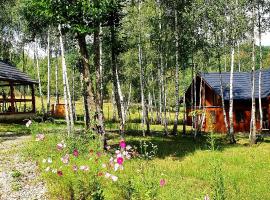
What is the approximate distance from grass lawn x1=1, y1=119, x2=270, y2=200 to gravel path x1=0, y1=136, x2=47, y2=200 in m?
0.32

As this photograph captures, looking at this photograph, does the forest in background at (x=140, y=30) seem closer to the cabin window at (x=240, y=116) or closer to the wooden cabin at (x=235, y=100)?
the wooden cabin at (x=235, y=100)

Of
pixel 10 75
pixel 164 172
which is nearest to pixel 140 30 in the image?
pixel 10 75

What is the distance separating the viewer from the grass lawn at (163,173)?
27.1 feet

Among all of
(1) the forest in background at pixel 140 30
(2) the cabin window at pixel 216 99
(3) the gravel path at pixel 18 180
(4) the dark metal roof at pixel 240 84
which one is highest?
(1) the forest in background at pixel 140 30

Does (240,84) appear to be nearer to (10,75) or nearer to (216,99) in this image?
(216,99)

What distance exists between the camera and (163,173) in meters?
13.5

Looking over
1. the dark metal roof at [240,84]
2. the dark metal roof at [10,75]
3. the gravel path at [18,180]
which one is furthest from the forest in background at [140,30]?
the gravel path at [18,180]

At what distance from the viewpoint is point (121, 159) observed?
23.0ft

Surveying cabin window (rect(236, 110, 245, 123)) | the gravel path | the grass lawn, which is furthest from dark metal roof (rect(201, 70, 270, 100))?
the gravel path

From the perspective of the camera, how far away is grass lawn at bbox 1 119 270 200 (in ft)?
27.1

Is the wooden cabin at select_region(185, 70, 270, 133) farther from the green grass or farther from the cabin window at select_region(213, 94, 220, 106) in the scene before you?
the green grass

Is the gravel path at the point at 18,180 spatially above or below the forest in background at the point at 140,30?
below

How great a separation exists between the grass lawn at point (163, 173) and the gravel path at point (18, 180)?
1.06 ft

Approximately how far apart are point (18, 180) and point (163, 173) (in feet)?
15.8
